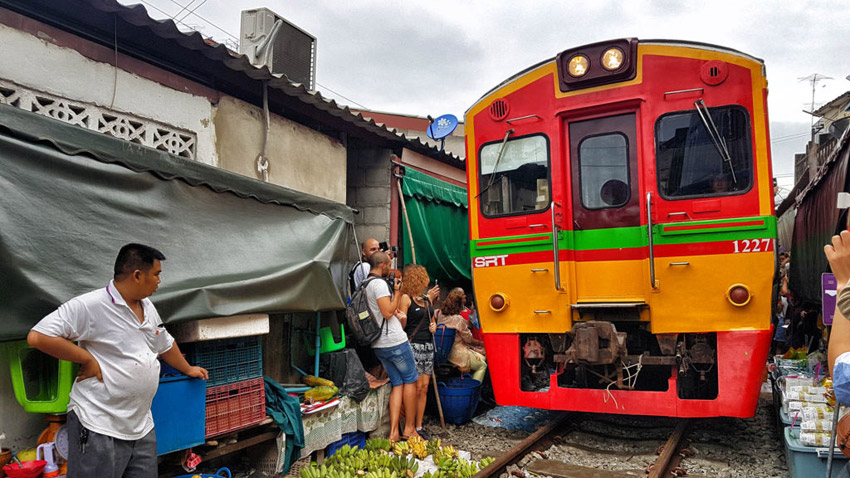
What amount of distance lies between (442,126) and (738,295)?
5.30m

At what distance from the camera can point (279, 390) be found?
5121 mm

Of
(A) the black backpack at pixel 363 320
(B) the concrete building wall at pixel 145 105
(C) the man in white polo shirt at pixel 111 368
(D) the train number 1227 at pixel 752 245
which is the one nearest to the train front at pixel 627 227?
(D) the train number 1227 at pixel 752 245

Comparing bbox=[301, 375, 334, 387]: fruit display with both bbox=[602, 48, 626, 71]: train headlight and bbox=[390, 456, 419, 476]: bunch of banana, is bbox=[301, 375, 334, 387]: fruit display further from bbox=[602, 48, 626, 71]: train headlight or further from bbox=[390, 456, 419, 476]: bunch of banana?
bbox=[602, 48, 626, 71]: train headlight

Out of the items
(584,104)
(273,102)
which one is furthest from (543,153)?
(273,102)

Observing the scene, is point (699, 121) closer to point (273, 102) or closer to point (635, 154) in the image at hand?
point (635, 154)

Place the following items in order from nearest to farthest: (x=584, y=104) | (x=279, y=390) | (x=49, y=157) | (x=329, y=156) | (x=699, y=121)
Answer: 1. (x=49, y=157)
2. (x=279, y=390)
3. (x=699, y=121)
4. (x=584, y=104)
5. (x=329, y=156)

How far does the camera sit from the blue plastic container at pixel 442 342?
7336 mm

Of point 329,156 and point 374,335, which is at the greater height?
point 329,156

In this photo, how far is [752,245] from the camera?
5.20m

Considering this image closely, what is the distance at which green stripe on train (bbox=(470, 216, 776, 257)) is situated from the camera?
17.2 ft

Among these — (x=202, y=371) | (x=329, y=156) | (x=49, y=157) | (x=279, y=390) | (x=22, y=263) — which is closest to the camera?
(x=22, y=263)

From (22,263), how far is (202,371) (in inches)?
50.8

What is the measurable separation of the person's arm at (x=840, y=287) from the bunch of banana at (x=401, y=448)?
424cm

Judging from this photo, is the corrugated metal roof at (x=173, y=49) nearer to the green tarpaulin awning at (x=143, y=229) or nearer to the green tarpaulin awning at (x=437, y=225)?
the green tarpaulin awning at (x=143, y=229)
